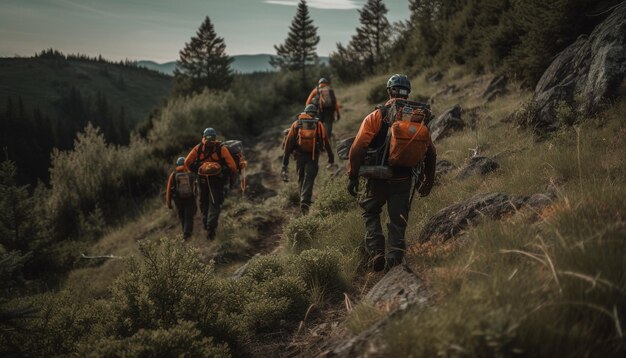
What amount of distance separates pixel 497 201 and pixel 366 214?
1.51 m

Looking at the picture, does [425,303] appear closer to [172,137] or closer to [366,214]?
[366,214]

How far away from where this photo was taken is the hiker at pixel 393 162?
13.6ft

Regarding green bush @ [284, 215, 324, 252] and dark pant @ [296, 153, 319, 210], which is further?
dark pant @ [296, 153, 319, 210]

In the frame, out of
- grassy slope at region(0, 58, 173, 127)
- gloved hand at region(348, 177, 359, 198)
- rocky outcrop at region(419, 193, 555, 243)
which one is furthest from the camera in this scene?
grassy slope at region(0, 58, 173, 127)

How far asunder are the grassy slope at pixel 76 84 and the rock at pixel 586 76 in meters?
129

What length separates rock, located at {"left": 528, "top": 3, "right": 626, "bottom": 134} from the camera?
579 centimetres

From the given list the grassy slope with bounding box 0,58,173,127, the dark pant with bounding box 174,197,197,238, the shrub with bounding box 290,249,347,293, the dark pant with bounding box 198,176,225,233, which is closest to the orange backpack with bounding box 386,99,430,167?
the shrub with bounding box 290,249,347,293

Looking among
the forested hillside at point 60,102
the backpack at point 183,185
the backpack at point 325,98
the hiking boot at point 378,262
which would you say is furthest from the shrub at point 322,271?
the forested hillside at point 60,102

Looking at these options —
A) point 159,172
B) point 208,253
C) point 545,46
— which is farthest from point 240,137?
point 545,46

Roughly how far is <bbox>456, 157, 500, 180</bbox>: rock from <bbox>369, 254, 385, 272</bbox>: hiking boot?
2.42 metres

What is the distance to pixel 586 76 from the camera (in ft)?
21.0

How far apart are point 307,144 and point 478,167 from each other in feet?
13.7

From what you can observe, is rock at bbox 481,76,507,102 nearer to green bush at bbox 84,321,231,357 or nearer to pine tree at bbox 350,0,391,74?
green bush at bbox 84,321,231,357

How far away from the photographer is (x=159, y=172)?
17.8 meters
